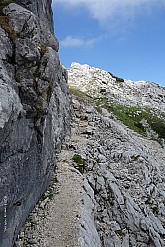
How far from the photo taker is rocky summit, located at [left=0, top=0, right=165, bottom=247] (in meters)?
13.2

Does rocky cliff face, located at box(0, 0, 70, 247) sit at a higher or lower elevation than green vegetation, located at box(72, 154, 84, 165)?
higher

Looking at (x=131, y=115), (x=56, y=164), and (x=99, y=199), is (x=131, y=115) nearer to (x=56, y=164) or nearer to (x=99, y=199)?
(x=56, y=164)

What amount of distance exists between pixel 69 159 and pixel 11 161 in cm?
1267

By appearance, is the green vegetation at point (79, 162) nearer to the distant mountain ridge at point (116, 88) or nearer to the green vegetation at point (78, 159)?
the green vegetation at point (78, 159)

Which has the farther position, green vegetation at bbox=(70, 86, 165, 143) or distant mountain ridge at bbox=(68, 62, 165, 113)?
distant mountain ridge at bbox=(68, 62, 165, 113)

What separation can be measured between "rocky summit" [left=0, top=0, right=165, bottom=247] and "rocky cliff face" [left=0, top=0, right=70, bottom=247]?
0.05 m

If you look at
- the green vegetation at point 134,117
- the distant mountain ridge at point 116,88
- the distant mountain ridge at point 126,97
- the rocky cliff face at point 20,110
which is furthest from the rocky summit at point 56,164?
the distant mountain ridge at point 116,88

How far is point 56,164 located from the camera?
23.6 m

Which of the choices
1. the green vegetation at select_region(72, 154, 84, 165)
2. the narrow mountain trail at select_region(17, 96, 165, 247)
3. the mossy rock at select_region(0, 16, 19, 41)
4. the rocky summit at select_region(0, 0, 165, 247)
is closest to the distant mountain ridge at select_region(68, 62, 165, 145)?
the rocky summit at select_region(0, 0, 165, 247)

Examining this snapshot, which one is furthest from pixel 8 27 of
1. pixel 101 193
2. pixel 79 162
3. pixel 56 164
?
pixel 101 193

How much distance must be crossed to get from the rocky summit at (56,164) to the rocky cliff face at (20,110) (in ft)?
0.17

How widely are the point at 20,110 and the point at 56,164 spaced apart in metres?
11.5

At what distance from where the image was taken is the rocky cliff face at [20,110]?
11.8 meters

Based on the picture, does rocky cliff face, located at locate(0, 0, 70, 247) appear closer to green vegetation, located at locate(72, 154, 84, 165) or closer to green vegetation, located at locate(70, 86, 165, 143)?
green vegetation, located at locate(72, 154, 84, 165)
